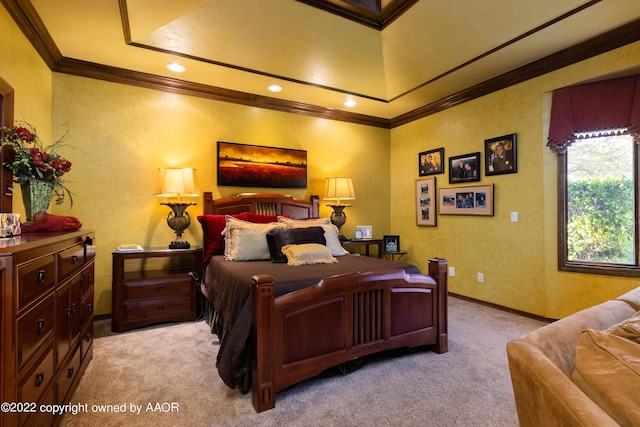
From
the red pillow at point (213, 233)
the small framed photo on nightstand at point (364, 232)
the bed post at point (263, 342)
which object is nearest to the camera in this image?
the bed post at point (263, 342)

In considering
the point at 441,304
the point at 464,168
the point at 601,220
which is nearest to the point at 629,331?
the point at 441,304

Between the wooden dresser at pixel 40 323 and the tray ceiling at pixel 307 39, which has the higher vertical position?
the tray ceiling at pixel 307 39

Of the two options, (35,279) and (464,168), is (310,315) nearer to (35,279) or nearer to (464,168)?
(35,279)

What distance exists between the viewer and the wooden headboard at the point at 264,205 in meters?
3.85

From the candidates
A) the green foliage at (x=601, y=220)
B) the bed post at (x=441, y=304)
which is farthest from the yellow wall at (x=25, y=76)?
the green foliage at (x=601, y=220)

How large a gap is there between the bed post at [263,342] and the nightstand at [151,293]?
5.70 feet

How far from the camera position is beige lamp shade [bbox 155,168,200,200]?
336cm

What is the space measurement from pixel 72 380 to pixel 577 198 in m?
4.45

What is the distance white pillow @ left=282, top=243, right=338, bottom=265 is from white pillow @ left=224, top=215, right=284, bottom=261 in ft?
0.88

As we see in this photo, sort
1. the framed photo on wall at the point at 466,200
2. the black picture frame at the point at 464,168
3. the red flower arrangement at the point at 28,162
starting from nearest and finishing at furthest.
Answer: the red flower arrangement at the point at 28,162, the framed photo on wall at the point at 466,200, the black picture frame at the point at 464,168

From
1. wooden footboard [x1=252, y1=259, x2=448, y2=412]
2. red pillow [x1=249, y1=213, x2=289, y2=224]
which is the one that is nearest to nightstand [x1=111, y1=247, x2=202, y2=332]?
red pillow [x1=249, y1=213, x2=289, y2=224]

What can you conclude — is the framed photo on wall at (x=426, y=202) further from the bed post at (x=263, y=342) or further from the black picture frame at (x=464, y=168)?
the bed post at (x=263, y=342)

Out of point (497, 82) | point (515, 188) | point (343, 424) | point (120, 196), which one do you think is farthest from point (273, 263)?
point (497, 82)

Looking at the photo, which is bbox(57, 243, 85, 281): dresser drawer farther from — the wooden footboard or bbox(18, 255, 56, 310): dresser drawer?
the wooden footboard
